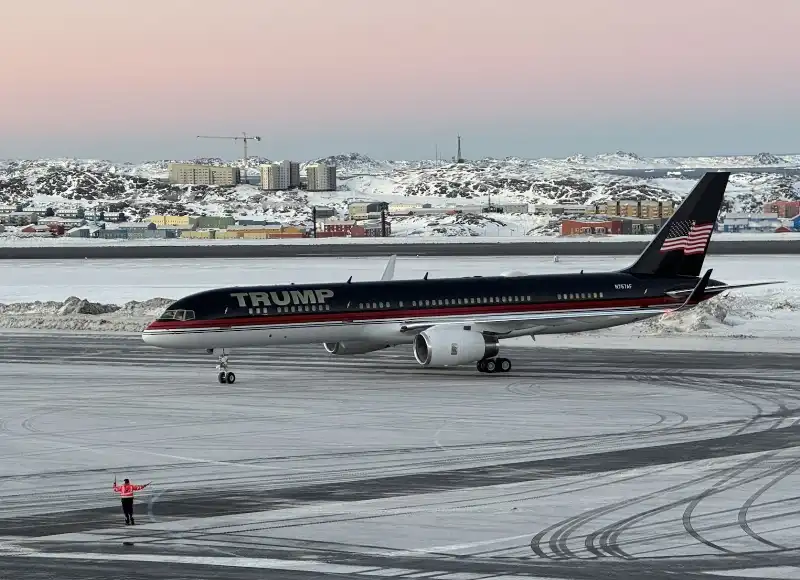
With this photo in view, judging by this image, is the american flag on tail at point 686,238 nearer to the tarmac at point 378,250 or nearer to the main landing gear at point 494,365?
the main landing gear at point 494,365

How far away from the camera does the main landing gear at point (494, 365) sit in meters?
49.3

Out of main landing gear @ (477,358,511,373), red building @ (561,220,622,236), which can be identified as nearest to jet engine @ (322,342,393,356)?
main landing gear @ (477,358,511,373)

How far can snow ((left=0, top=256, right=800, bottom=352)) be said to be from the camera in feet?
203

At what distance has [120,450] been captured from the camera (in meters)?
33.1

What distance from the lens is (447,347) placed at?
47406 mm

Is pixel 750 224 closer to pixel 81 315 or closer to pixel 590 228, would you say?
pixel 590 228

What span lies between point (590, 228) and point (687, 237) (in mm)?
115900

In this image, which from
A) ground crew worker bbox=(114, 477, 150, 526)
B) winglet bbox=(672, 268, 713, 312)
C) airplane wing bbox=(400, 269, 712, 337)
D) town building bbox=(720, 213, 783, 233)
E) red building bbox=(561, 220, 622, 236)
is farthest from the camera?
town building bbox=(720, 213, 783, 233)

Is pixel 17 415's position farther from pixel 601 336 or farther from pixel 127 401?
pixel 601 336

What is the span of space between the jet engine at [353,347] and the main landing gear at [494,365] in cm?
405

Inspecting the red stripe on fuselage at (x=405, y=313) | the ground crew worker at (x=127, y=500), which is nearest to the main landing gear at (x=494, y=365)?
the red stripe on fuselage at (x=405, y=313)

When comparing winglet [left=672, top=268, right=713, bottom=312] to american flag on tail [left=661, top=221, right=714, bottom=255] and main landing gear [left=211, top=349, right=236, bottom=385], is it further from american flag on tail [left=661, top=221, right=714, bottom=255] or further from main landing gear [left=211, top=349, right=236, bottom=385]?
main landing gear [left=211, top=349, right=236, bottom=385]

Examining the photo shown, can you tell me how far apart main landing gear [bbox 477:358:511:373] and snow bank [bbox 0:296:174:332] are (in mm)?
25327

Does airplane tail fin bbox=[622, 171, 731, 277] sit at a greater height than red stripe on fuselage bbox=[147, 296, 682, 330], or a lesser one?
greater
